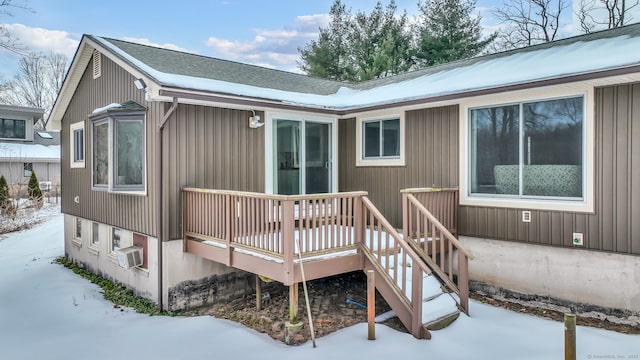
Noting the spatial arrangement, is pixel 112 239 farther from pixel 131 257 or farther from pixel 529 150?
pixel 529 150

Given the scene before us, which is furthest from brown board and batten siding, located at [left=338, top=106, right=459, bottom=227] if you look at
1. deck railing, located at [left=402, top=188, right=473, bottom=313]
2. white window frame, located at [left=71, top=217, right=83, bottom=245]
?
white window frame, located at [left=71, top=217, right=83, bottom=245]

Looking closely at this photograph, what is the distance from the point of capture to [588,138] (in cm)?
524

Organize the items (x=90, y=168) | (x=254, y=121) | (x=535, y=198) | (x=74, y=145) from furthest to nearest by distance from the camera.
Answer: (x=74, y=145) → (x=90, y=168) → (x=254, y=121) → (x=535, y=198)

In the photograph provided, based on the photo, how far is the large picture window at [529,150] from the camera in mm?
5418

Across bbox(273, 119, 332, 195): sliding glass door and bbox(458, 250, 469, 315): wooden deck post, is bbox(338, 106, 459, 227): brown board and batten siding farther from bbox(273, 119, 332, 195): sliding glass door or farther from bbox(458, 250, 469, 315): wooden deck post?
bbox(458, 250, 469, 315): wooden deck post

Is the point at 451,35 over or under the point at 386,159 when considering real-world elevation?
over

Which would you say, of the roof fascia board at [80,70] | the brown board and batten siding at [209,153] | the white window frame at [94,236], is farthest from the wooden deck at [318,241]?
the white window frame at [94,236]

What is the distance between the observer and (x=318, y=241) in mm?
5008

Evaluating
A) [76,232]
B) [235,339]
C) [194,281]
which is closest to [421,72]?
[194,281]

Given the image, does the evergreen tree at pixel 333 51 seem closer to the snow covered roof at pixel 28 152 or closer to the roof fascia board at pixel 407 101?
the roof fascia board at pixel 407 101

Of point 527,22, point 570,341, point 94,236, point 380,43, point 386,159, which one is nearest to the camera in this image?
point 570,341

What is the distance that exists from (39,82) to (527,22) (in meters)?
32.1

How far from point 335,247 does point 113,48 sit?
540 cm

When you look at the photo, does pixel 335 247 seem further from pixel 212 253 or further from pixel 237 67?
pixel 237 67
